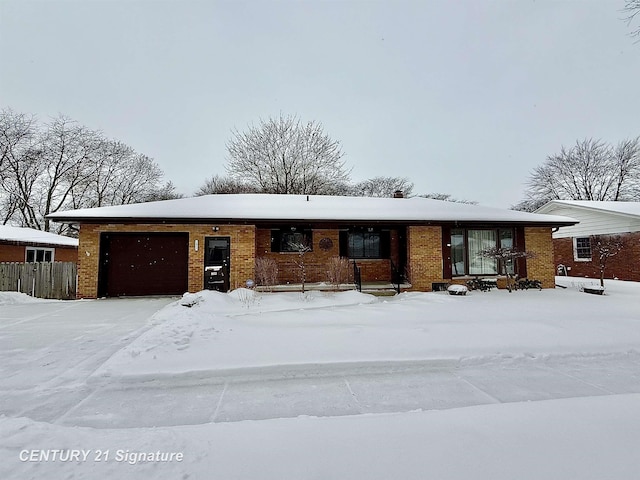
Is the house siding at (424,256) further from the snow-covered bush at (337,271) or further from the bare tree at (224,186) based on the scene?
the bare tree at (224,186)

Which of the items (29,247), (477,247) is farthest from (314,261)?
(29,247)

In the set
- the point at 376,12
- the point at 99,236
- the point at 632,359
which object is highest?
the point at 376,12

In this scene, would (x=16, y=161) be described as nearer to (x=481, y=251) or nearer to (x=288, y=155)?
(x=288, y=155)

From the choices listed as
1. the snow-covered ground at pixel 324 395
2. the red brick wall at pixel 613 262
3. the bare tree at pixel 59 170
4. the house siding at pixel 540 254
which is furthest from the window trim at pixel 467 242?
the bare tree at pixel 59 170

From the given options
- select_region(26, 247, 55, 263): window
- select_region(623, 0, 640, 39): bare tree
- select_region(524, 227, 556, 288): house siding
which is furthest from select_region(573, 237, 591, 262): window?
select_region(26, 247, 55, 263): window

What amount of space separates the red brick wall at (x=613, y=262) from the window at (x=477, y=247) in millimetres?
7472

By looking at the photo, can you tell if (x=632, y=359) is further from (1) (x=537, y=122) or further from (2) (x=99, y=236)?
(1) (x=537, y=122)

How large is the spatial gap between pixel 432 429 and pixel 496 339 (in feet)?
10.4

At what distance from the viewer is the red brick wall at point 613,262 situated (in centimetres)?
1408

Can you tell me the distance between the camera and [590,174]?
28.3 m

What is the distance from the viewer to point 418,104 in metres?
20.9

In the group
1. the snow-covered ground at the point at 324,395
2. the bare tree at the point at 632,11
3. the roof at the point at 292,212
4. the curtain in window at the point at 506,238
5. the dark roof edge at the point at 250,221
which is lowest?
the snow-covered ground at the point at 324,395

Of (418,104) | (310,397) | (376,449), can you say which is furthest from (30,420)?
(418,104)

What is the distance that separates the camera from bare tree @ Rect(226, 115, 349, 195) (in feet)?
75.5
